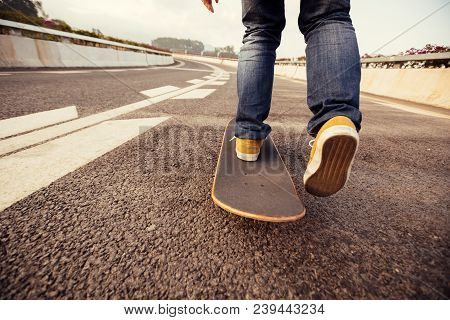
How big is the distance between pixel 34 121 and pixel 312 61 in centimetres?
217

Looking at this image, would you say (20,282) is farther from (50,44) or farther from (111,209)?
(50,44)

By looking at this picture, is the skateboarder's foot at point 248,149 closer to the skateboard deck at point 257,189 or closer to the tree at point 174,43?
the skateboard deck at point 257,189

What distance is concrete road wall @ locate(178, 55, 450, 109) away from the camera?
→ 5289mm

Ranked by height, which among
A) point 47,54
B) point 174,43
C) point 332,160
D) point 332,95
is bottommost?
point 332,160

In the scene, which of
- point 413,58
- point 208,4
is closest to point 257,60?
point 208,4

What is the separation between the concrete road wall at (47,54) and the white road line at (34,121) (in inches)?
237

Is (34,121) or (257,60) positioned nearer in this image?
(257,60)

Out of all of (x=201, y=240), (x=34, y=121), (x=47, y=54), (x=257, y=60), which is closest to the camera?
(x=201, y=240)

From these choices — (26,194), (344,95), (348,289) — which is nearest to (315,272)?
(348,289)

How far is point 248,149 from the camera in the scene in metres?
1.33

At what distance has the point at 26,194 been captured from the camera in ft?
3.09

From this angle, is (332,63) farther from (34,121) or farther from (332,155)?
(34,121)

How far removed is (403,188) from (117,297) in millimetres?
1528

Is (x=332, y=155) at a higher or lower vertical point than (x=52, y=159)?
higher
